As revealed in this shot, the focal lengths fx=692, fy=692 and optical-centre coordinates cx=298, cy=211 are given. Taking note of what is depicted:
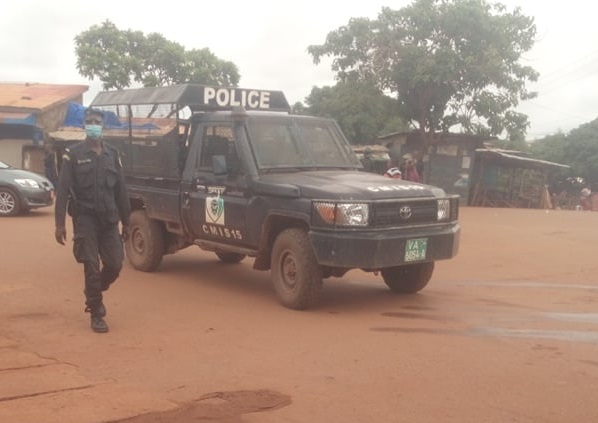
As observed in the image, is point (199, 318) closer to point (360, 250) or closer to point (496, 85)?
point (360, 250)

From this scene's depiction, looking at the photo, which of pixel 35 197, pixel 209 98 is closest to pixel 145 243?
pixel 209 98

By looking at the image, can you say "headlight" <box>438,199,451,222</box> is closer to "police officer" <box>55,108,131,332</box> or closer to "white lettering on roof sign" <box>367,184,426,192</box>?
"white lettering on roof sign" <box>367,184,426,192</box>

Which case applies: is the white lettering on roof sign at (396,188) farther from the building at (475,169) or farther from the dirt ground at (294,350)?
the building at (475,169)

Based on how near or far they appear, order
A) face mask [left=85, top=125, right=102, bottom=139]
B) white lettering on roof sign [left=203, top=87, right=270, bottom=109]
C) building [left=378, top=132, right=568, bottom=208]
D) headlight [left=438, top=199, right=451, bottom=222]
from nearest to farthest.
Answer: face mask [left=85, top=125, right=102, bottom=139] → headlight [left=438, top=199, right=451, bottom=222] → white lettering on roof sign [left=203, top=87, right=270, bottom=109] → building [left=378, top=132, right=568, bottom=208]

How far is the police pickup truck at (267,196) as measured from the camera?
6434mm

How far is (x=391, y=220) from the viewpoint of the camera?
21.4ft

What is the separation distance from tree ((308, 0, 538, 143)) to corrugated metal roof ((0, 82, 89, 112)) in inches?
397

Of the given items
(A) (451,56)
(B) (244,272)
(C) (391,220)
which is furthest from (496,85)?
(C) (391,220)

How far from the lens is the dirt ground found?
13.5 ft

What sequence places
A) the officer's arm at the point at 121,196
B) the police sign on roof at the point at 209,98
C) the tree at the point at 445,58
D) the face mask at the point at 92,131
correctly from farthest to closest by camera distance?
the tree at the point at 445,58
the police sign on roof at the point at 209,98
the officer's arm at the point at 121,196
the face mask at the point at 92,131

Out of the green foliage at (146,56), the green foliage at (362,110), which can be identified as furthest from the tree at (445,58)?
the green foliage at (146,56)

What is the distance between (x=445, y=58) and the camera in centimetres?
2284

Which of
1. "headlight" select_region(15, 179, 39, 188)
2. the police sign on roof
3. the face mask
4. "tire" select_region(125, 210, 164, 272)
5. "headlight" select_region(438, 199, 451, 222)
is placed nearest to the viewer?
the face mask

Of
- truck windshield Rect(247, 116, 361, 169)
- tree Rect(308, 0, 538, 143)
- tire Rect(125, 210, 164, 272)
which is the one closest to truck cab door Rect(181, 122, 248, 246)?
truck windshield Rect(247, 116, 361, 169)
